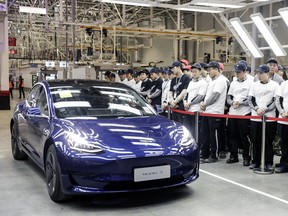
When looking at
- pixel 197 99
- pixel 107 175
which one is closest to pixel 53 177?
pixel 107 175

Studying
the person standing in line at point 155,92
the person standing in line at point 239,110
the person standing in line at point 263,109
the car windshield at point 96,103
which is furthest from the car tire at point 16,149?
the person standing in line at point 263,109

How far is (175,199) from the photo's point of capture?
4.15m

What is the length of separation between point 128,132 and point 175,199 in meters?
0.93

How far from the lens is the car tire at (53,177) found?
390 cm

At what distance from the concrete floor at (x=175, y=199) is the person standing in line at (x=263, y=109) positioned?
0.41m

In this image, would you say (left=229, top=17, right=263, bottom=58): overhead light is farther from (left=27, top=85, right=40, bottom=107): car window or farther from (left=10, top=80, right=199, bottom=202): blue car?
(left=27, top=85, right=40, bottom=107): car window

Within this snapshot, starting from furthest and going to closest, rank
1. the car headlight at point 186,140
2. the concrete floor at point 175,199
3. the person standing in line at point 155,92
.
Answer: the person standing in line at point 155,92, the car headlight at point 186,140, the concrete floor at point 175,199

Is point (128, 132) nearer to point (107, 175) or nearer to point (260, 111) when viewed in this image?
point (107, 175)

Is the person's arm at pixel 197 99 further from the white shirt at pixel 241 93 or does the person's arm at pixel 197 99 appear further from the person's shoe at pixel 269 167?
the person's shoe at pixel 269 167

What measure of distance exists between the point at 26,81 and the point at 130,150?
1378 inches

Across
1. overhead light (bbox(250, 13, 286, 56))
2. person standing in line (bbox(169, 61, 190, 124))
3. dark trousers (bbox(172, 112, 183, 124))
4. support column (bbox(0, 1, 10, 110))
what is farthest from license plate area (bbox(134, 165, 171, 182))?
support column (bbox(0, 1, 10, 110))

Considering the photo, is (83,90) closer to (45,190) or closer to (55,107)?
(55,107)

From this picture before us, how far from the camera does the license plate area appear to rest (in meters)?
3.70

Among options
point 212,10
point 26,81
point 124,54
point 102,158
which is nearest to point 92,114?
point 102,158
